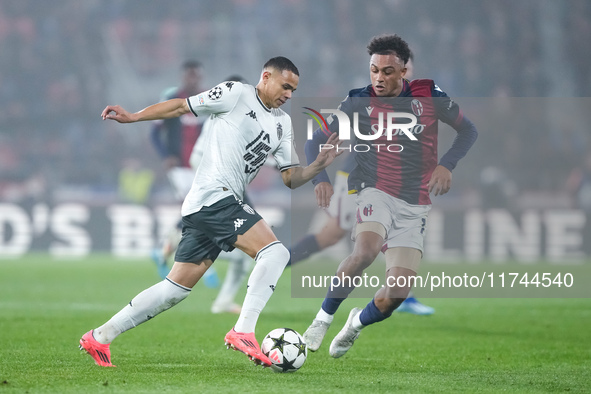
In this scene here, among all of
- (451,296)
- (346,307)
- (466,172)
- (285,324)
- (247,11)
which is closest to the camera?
(285,324)

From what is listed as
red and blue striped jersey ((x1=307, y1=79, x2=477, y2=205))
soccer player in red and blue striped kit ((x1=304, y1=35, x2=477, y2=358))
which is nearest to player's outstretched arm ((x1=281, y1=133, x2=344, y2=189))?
soccer player in red and blue striped kit ((x1=304, y1=35, x2=477, y2=358))

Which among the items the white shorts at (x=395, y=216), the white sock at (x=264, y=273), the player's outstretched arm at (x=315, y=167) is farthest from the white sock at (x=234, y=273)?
the white sock at (x=264, y=273)

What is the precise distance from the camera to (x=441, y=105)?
608cm

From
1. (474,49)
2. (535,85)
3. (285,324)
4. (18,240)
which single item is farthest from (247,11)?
(285,324)

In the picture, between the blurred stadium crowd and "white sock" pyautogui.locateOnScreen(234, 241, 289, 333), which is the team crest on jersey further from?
the blurred stadium crowd

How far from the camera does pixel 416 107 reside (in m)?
6.05

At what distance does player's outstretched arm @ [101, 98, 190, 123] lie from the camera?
5.03 meters

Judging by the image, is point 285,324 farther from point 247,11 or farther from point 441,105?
point 247,11

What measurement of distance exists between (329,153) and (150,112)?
1160mm

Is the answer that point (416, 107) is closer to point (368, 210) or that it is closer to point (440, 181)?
point (440, 181)

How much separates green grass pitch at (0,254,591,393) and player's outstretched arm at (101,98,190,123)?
1.49 m

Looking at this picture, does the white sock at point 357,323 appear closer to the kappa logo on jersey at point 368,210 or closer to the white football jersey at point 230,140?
the kappa logo on jersey at point 368,210

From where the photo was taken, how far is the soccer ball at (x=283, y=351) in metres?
5.05

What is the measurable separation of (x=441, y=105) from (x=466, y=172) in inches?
472
